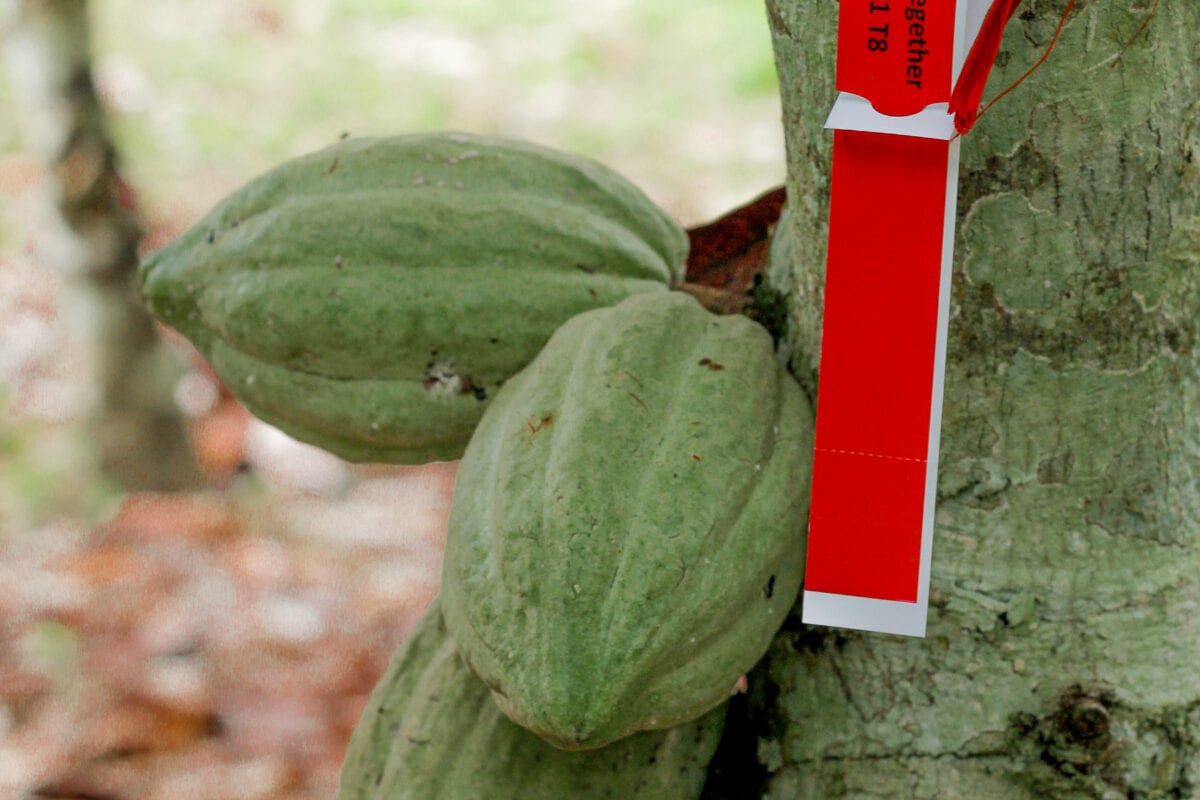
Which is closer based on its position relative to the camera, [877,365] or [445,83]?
[877,365]

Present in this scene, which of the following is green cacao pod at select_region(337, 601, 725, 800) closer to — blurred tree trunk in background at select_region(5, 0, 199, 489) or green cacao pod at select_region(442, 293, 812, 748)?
green cacao pod at select_region(442, 293, 812, 748)

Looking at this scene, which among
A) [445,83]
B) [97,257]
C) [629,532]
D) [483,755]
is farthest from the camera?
[445,83]

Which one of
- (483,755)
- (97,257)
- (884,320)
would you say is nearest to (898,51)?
(884,320)

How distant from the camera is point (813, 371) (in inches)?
35.3

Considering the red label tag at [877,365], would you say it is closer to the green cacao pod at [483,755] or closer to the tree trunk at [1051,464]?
the tree trunk at [1051,464]

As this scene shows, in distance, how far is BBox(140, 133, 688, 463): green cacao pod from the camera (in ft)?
3.20

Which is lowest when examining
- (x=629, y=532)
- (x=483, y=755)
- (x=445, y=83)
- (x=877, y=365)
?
(x=483, y=755)

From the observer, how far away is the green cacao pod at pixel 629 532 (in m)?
0.76

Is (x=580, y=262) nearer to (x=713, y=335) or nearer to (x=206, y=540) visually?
(x=713, y=335)

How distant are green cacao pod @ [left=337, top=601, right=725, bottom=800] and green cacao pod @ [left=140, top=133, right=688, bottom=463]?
0.20m

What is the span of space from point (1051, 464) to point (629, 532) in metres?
0.28

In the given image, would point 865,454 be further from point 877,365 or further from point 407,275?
point 407,275

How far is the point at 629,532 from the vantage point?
0.78 m

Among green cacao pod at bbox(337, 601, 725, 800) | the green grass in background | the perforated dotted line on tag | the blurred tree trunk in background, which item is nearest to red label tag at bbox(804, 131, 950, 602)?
the perforated dotted line on tag
